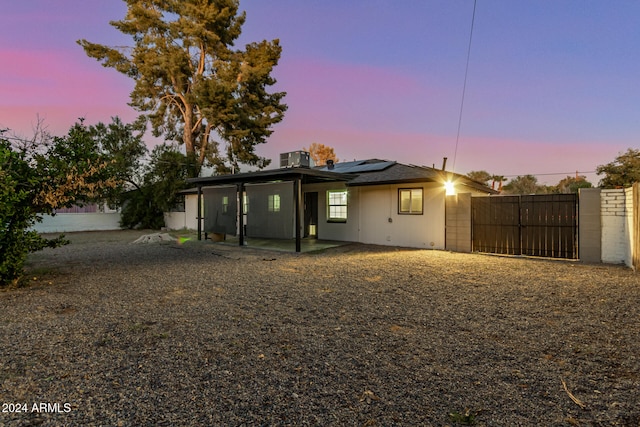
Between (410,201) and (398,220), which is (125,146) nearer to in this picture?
(398,220)

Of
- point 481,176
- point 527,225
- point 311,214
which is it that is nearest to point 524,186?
point 481,176

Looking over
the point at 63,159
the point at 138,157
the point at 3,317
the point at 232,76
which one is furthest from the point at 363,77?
the point at 138,157

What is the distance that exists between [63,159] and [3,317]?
9.96 feet

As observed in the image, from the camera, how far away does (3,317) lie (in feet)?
13.0

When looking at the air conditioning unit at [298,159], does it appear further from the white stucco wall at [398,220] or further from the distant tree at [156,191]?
the distant tree at [156,191]

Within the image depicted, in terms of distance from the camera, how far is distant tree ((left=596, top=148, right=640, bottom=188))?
20.8m

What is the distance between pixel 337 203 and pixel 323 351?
9.91m

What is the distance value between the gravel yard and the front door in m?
7.28

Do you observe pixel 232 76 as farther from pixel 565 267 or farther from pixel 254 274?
pixel 565 267

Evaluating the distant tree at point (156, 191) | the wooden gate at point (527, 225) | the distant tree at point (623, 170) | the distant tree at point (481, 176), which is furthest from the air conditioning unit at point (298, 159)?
the distant tree at point (481, 176)

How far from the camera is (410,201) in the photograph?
10.8 metres

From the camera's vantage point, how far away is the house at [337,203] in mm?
10188

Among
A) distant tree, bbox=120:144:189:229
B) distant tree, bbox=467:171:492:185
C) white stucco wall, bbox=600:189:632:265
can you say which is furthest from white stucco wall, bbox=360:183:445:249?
distant tree, bbox=467:171:492:185

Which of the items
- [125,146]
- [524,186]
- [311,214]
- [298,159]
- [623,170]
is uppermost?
[125,146]
